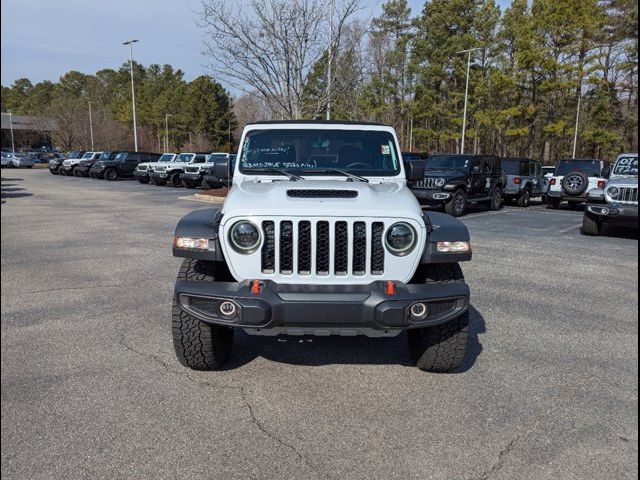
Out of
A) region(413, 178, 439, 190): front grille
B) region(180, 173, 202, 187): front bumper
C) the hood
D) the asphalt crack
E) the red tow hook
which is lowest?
the asphalt crack

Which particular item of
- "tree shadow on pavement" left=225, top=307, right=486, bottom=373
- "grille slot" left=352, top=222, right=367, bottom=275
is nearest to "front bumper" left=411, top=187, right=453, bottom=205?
"tree shadow on pavement" left=225, top=307, right=486, bottom=373

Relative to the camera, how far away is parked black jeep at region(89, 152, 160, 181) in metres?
30.1

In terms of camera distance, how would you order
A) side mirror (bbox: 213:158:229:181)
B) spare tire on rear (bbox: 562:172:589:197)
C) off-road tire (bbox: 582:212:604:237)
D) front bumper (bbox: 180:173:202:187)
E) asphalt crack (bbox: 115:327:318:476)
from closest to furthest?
asphalt crack (bbox: 115:327:318:476) < side mirror (bbox: 213:158:229:181) < off-road tire (bbox: 582:212:604:237) < spare tire on rear (bbox: 562:172:589:197) < front bumper (bbox: 180:173:202:187)

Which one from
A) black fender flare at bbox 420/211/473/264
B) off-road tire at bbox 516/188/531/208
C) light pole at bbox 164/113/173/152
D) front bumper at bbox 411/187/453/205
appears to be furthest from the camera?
light pole at bbox 164/113/173/152

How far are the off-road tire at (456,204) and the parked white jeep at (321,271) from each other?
1011 centimetres

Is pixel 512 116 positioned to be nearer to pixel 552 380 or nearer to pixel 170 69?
pixel 552 380

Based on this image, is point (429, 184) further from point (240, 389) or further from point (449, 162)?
point (240, 389)

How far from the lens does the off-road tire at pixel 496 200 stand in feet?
52.1

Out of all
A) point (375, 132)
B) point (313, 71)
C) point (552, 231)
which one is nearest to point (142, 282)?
point (375, 132)

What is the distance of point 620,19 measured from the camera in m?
1.21

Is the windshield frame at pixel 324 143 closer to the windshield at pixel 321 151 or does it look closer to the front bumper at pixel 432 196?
the windshield at pixel 321 151

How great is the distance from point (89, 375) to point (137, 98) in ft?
243

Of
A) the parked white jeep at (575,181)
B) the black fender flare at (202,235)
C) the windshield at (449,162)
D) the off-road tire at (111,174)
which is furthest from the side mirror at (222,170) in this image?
the off-road tire at (111,174)

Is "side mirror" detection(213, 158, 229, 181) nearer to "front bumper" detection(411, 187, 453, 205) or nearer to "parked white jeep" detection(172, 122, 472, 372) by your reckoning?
"parked white jeep" detection(172, 122, 472, 372)
